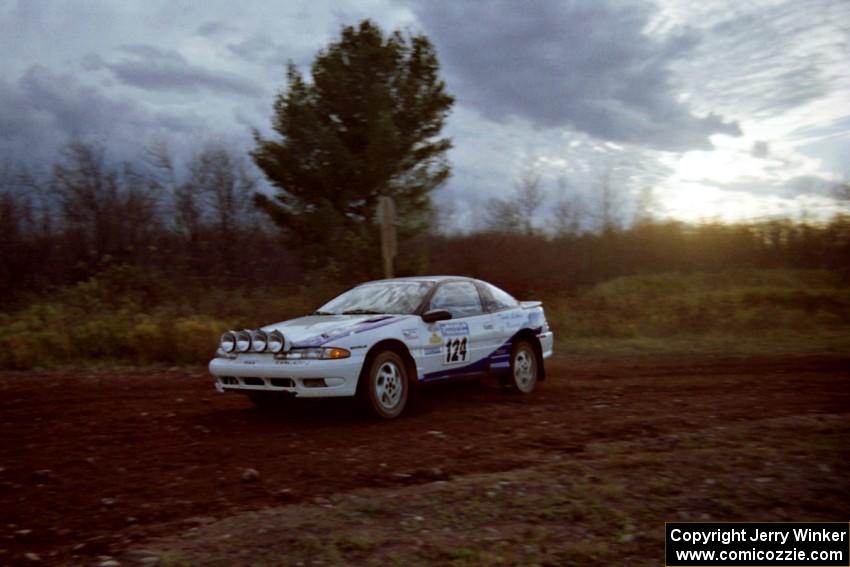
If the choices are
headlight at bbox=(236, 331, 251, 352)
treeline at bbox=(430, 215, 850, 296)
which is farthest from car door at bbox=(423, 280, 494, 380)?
treeline at bbox=(430, 215, 850, 296)

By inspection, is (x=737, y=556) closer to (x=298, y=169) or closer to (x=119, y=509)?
(x=119, y=509)

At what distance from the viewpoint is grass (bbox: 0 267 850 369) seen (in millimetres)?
12530

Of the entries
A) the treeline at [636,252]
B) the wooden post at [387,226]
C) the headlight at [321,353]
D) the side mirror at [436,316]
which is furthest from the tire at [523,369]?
the treeline at [636,252]

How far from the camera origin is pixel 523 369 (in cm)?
947

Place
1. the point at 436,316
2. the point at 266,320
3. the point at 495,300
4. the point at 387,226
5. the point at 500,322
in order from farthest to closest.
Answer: the point at 266,320
the point at 387,226
the point at 495,300
the point at 500,322
the point at 436,316

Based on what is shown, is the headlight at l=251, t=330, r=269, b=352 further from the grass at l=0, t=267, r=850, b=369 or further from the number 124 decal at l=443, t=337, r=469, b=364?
the grass at l=0, t=267, r=850, b=369

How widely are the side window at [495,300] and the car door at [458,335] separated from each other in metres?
0.17

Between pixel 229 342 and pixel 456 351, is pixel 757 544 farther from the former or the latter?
pixel 229 342

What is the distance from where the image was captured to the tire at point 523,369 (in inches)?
365

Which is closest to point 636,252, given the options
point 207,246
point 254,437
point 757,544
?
point 207,246

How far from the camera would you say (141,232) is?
61.3ft

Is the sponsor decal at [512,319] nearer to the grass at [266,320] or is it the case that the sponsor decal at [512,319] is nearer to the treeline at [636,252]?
the grass at [266,320]

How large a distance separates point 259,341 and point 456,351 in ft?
7.56

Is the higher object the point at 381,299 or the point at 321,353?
the point at 381,299
